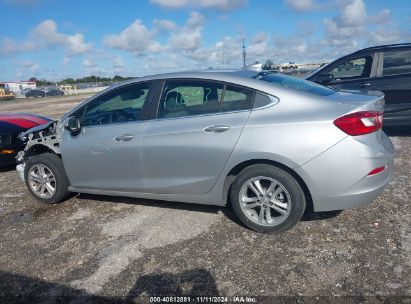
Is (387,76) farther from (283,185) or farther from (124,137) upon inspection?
(124,137)

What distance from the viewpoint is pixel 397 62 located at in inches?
264

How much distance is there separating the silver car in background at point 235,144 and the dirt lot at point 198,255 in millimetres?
310

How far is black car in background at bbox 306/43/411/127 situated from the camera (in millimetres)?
6652

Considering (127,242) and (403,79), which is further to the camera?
(403,79)

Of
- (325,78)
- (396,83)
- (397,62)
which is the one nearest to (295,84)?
(325,78)

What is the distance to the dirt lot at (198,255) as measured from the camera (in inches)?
113

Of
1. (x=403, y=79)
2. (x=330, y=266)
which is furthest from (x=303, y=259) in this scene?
(x=403, y=79)

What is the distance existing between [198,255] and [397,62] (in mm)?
5494

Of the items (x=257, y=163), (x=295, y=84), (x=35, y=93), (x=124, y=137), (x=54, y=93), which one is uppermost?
(x=35, y=93)

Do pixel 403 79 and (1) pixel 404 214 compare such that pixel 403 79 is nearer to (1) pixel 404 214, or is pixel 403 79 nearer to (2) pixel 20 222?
(1) pixel 404 214

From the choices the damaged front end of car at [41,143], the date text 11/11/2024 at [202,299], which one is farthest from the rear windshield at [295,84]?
the damaged front end of car at [41,143]

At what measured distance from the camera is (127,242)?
3750mm

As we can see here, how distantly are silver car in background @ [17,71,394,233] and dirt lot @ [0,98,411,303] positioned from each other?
310mm

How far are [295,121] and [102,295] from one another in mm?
2189
